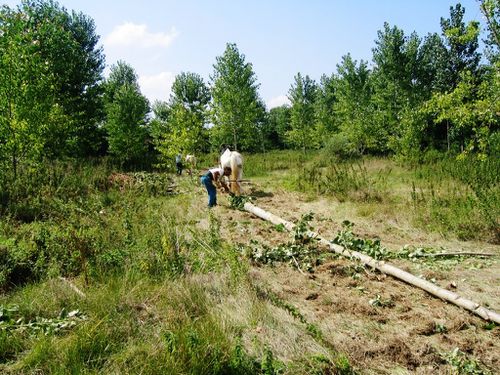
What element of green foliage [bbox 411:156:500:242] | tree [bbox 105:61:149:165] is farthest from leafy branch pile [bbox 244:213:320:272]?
Result: tree [bbox 105:61:149:165]

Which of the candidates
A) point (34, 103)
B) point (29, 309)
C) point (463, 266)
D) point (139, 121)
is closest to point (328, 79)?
point (139, 121)

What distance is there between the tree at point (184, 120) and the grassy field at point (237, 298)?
378 inches

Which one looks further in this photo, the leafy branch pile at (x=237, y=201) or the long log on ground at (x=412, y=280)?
the leafy branch pile at (x=237, y=201)

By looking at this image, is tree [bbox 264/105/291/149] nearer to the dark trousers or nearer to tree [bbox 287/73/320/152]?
tree [bbox 287/73/320/152]

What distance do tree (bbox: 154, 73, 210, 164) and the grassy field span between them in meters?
9.60

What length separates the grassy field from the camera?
310 centimetres

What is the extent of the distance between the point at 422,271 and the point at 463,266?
0.82 meters

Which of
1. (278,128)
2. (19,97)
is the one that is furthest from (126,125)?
(278,128)

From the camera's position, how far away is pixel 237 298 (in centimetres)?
418

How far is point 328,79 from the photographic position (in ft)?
140

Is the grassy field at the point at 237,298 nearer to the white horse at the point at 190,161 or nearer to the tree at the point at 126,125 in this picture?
the white horse at the point at 190,161

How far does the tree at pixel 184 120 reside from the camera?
1769 centimetres

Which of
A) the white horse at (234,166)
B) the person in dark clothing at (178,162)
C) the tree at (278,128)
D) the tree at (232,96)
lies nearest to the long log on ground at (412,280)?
the white horse at (234,166)

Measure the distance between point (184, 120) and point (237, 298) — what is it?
15.3 metres
